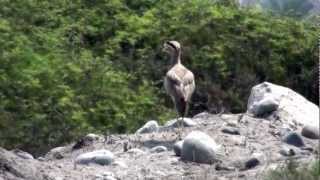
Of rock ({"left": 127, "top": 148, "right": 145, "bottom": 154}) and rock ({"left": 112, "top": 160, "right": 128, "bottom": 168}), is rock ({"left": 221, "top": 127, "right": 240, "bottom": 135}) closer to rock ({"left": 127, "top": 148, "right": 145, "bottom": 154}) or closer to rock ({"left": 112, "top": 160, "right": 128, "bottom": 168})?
rock ({"left": 127, "top": 148, "right": 145, "bottom": 154})

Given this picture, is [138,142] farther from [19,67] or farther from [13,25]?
[13,25]

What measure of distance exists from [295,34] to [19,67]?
563 centimetres

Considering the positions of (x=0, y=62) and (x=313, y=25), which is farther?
(x=313, y=25)

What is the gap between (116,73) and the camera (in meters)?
15.7

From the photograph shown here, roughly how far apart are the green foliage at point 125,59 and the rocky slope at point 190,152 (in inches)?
88.3

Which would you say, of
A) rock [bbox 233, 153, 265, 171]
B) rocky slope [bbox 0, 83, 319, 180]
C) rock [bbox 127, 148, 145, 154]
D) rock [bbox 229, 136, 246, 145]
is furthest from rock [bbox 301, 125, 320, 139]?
rock [bbox 127, 148, 145, 154]

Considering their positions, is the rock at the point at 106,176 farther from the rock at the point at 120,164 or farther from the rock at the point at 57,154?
the rock at the point at 57,154

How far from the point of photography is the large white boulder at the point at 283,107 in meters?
12.0

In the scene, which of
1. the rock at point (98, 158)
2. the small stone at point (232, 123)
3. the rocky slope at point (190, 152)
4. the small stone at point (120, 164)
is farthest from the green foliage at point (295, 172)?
the small stone at point (232, 123)

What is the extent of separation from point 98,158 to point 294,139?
2062 mm

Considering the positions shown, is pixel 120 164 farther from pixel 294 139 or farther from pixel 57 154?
pixel 294 139

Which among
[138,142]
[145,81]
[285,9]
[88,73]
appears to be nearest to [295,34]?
[285,9]

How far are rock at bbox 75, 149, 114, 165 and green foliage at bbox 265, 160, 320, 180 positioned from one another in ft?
8.46

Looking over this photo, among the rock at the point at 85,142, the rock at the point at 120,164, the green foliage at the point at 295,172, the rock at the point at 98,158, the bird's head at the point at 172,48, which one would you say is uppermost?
the green foliage at the point at 295,172
